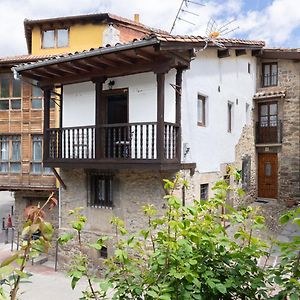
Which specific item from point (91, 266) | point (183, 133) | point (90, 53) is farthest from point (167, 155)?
point (91, 266)

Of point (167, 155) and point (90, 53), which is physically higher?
point (90, 53)

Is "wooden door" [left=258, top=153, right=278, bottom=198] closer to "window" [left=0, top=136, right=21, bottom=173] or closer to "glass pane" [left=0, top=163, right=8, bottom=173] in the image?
"window" [left=0, top=136, right=21, bottom=173]

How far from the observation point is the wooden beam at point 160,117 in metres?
8.36

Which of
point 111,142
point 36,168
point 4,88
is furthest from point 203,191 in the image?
point 4,88

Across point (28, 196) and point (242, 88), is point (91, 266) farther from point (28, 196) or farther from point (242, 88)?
point (242, 88)

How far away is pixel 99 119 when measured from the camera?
379 inches

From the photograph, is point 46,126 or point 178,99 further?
point 46,126

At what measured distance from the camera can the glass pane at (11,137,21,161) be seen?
14.1 m

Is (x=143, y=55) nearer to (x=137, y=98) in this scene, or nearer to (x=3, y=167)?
(x=137, y=98)

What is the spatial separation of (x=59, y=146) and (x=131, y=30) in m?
7.98

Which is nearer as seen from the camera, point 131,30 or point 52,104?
point 52,104

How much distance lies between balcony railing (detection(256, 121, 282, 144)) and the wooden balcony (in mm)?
8479

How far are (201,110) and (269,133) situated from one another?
6.86m

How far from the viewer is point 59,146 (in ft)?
34.2
